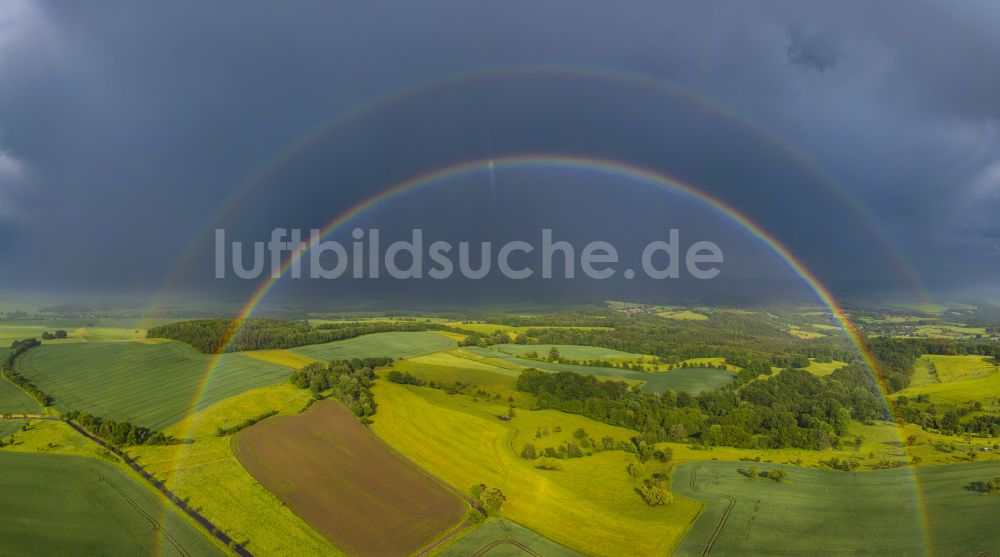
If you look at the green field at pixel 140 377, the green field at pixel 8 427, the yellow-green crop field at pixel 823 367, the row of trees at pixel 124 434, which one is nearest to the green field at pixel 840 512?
the row of trees at pixel 124 434

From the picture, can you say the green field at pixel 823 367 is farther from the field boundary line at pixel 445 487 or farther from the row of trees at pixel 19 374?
the row of trees at pixel 19 374

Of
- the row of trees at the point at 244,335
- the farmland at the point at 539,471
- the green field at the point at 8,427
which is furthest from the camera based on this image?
the row of trees at the point at 244,335

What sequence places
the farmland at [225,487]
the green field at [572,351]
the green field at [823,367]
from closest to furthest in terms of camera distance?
the farmland at [225,487]
the green field at [823,367]
the green field at [572,351]

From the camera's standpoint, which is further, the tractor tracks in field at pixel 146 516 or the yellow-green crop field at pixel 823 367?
the yellow-green crop field at pixel 823 367

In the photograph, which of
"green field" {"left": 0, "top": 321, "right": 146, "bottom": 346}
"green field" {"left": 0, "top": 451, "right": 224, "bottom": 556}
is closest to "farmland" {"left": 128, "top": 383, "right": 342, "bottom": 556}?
"green field" {"left": 0, "top": 451, "right": 224, "bottom": 556}

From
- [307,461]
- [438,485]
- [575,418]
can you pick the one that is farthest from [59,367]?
[575,418]

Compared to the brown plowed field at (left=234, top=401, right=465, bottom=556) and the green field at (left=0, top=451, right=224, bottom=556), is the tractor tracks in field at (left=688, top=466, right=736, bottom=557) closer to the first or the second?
the brown plowed field at (left=234, top=401, right=465, bottom=556)
